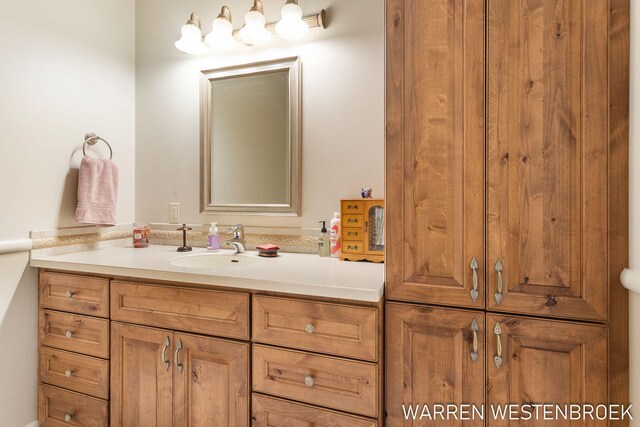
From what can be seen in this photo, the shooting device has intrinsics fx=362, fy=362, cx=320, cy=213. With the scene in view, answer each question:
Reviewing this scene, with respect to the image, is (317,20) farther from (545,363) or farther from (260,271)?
(545,363)

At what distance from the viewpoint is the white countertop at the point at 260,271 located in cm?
116

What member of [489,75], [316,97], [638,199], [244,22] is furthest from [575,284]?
[244,22]

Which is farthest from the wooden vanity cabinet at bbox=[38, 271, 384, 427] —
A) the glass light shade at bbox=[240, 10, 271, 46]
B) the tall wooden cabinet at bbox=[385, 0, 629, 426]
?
the glass light shade at bbox=[240, 10, 271, 46]

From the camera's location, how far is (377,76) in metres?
1.69

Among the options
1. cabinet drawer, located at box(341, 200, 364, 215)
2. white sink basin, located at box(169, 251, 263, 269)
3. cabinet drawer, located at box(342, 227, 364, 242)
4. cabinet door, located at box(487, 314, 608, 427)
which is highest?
cabinet drawer, located at box(341, 200, 364, 215)

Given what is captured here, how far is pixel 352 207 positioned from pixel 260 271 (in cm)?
49

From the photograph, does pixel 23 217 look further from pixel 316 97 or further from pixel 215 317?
pixel 316 97

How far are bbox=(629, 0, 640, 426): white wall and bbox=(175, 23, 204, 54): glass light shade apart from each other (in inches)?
71.7

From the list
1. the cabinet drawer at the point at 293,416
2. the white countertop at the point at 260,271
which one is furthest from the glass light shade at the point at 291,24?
the cabinet drawer at the point at 293,416

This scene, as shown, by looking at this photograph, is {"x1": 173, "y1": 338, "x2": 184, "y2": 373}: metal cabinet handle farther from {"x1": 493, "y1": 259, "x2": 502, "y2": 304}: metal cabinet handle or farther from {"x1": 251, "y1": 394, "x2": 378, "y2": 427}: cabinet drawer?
{"x1": 493, "y1": 259, "x2": 502, "y2": 304}: metal cabinet handle

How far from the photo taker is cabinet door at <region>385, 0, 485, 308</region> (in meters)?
1.09

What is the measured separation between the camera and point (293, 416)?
1206 mm

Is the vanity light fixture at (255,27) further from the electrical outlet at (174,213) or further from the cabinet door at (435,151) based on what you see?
the electrical outlet at (174,213)

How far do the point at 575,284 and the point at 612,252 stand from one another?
13cm
